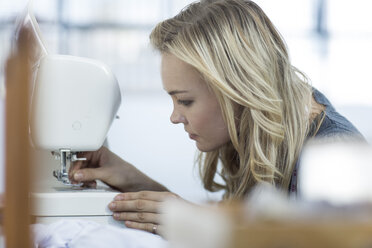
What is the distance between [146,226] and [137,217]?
0.13ft

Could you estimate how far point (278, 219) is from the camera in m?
0.58

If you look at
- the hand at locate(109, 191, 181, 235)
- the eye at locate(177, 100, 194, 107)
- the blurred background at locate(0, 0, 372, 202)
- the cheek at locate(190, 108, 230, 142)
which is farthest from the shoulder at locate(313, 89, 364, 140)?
the blurred background at locate(0, 0, 372, 202)

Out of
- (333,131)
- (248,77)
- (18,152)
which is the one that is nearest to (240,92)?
(248,77)

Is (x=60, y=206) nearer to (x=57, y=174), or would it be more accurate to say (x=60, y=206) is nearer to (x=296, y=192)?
(x=57, y=174)

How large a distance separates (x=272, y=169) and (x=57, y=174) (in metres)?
0.65

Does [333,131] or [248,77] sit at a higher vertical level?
[248,77]

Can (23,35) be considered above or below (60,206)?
above

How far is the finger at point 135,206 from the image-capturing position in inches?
61.1

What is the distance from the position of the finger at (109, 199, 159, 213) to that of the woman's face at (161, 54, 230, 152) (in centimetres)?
32

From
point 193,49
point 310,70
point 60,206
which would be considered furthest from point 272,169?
point 310,70

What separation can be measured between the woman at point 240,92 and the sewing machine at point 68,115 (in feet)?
0.32

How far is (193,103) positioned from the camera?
1.77 meters

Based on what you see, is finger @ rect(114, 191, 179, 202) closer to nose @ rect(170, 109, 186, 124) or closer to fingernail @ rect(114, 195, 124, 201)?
Answer: fingernail @ rect(114, 195, 124, 201)

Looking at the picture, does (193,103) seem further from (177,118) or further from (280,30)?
(280,30)
